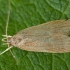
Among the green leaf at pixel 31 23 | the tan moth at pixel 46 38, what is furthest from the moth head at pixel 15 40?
the green leaf at pixel 31 23

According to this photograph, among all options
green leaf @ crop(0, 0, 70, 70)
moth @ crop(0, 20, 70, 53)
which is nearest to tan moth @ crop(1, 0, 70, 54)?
moth @ crop(0, 20, 70, 53)

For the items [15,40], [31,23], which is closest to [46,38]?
[31,23]

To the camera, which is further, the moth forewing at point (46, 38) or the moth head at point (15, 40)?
the moth head at point (15, 40)

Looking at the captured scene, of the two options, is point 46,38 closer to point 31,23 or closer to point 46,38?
point 46,38

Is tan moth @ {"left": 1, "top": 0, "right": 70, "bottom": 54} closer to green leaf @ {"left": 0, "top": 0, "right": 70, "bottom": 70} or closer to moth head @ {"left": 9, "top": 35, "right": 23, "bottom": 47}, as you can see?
moth head @ {"left": 9, "top": 35, "right": 23, "bottom": 47}

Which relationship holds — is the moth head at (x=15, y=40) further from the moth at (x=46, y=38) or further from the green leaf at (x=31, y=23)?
the green leaf at (x=31, y=23)

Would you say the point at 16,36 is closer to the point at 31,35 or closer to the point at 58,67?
the point at 31,35
